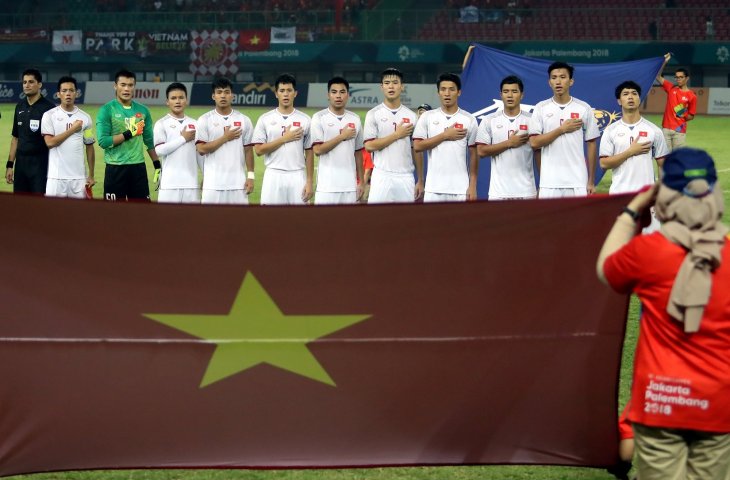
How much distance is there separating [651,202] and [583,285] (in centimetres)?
92

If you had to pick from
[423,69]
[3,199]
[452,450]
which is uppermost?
[423,69]

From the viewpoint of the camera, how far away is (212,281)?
4.82 m

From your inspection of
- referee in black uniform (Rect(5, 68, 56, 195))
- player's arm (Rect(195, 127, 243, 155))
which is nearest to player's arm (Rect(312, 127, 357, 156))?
player's arm (Rect(195, 127, 243, 155))

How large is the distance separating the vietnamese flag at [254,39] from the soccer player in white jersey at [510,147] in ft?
125

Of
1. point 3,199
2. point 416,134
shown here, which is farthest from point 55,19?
point 3,199

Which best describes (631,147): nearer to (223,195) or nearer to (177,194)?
(223,195)

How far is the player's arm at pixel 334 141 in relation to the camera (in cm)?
1066

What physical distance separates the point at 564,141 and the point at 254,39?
3850 centimetres

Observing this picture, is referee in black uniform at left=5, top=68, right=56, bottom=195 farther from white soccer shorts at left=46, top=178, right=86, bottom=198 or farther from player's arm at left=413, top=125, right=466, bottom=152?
player's arm at left=413, top=125, right=466, bottom=152

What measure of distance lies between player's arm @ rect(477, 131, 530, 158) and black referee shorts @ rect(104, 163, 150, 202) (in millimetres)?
3813

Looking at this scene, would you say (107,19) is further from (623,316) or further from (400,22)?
(623,316)

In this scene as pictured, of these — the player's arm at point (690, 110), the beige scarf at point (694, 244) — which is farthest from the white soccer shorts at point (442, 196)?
the player's arm at point (690, 110)

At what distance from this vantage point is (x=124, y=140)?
11578 mm

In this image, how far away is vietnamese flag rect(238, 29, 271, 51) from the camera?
47728 millimetres
